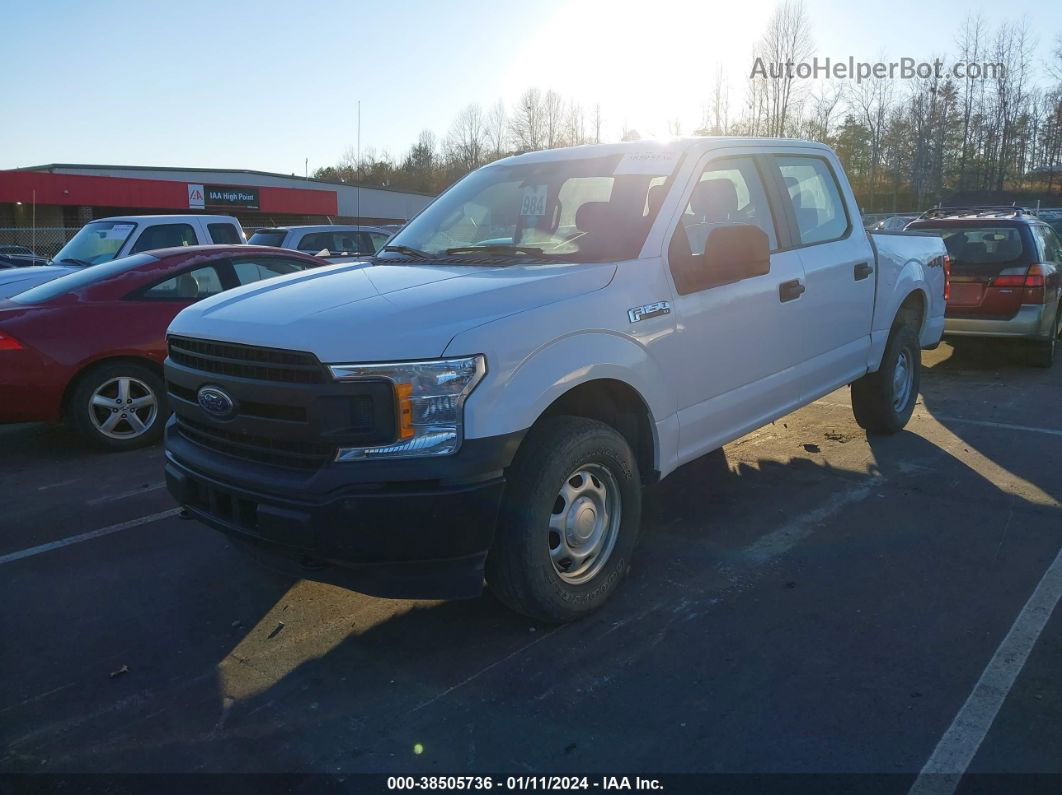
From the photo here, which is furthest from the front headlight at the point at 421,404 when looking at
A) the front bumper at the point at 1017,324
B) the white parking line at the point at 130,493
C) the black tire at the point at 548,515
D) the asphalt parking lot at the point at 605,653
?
the front bumper at the point at 1017,324

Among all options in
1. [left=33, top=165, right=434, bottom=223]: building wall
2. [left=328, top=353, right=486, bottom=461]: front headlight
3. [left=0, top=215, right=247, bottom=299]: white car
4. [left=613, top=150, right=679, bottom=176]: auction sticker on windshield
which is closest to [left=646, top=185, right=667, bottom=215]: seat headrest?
[left=613, top=150, right=679, bottom=176]: auction sticker on windshield

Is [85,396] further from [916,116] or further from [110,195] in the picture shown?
[916,116]

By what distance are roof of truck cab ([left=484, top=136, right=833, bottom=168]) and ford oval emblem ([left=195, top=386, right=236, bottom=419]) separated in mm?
2340

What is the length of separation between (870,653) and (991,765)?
724 mm

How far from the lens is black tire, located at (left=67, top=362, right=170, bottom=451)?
264 inches

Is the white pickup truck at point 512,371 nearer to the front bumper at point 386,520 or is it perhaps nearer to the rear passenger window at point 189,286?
the front bumper at point 386,520

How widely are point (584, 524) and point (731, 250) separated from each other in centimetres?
147

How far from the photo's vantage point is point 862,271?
5746mm

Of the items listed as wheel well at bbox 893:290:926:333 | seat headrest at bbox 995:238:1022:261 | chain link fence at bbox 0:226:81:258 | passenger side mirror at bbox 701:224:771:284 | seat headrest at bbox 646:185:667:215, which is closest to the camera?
passenger side mirror at bbox 701:224:771:284

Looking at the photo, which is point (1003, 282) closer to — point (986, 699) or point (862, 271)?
point (862, 271)

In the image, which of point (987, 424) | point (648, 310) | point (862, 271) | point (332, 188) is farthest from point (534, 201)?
point (332, 188)

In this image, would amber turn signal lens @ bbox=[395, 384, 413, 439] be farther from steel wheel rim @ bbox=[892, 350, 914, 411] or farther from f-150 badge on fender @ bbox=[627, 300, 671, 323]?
steel wheel rim @ bbox=[892, 350, 914, 411]

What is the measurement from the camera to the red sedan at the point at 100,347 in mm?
6461

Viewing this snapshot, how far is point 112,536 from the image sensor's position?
494 centimetres
